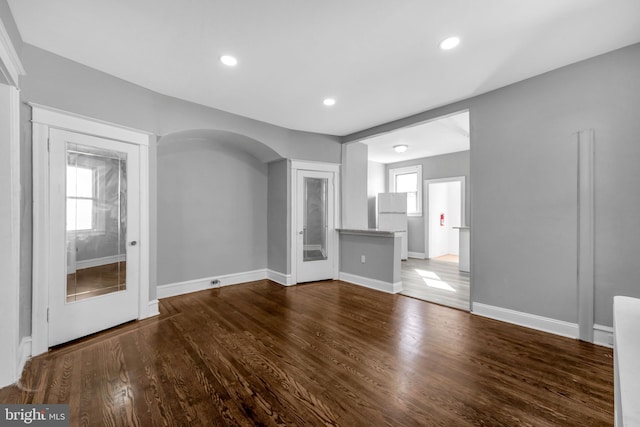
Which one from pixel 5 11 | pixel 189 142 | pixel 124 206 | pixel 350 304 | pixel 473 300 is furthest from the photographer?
pixel 189 142

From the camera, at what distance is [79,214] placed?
2.69 metres

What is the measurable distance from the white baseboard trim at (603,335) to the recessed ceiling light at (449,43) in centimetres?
293

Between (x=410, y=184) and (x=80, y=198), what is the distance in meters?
7.53

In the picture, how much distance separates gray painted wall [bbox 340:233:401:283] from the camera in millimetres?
4363

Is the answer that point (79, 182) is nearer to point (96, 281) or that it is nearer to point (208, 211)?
point (96, 281)

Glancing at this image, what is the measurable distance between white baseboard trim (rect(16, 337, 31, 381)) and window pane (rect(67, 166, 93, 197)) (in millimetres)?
1306

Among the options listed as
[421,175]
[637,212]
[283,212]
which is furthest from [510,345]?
[421,175]

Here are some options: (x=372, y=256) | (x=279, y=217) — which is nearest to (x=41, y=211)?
(x=279, y=217)

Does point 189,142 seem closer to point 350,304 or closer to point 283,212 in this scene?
point 283,212

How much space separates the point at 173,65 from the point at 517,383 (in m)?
4.05

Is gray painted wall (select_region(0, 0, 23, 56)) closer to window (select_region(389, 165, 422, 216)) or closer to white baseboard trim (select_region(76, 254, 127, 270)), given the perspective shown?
white baseboard trim (select_region(76, 254, 127, 270))

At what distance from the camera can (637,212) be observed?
7.84ft

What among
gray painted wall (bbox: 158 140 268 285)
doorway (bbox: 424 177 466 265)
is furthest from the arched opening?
doorway (bbox: 424 177 466 265)

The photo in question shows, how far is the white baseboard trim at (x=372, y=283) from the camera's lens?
4339 mm
